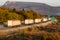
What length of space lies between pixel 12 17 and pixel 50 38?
2107 cm

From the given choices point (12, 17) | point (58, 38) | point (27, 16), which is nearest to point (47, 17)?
point (27, 16)

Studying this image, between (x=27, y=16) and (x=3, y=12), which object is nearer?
(x=3, y=12)

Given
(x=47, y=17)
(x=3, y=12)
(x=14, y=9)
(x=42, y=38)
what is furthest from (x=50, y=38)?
(x=47, y=17)

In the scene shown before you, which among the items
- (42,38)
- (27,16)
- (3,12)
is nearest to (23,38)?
(42,38)

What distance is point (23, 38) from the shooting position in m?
9.76

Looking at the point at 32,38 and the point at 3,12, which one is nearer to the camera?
the point at 32,38

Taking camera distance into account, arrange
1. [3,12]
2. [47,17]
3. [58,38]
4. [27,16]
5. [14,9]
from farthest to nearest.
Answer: [47,17] → [14,9] → [27,16] → [3,12] → [58,38]

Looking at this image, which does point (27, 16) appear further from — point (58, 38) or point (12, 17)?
point (58, 38)

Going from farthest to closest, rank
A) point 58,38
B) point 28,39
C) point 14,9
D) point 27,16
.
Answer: point 14,9 < point 27,16 < point 58,38 < point 28,39

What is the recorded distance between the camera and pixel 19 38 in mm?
9773

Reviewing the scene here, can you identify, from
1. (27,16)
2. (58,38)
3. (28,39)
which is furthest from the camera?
(27,16)

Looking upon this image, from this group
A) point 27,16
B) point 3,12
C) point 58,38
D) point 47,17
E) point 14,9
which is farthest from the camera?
point 47,17

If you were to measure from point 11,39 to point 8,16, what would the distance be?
68.6ft

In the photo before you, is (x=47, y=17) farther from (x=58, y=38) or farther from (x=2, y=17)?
(x=58, y=38)
